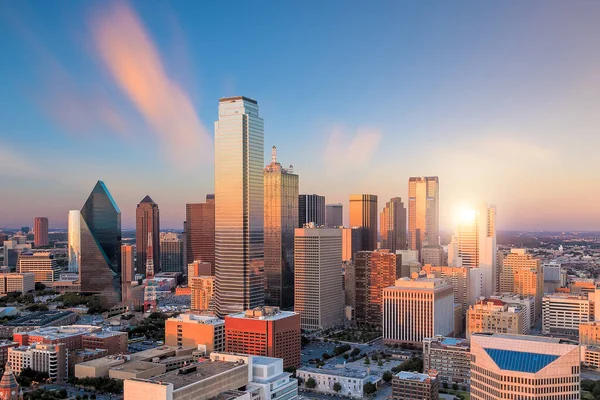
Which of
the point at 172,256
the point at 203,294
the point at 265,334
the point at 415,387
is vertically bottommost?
the point at 415,387

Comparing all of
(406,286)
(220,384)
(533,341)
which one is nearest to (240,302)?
(406,286)

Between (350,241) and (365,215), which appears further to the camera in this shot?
(365,215)

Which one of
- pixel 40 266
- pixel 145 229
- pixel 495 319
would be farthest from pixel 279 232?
pixel 145 229

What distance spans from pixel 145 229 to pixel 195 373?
8393 cm

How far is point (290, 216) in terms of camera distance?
6297cm

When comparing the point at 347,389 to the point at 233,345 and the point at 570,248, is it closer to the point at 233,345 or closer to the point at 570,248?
the point at 233,345

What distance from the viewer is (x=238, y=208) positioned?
48.4 metres

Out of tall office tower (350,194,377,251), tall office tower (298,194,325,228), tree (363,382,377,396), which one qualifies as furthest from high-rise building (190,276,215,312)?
tall office tower (350,194,377,251)

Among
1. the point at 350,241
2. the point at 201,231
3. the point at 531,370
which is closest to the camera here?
the point at 531,370

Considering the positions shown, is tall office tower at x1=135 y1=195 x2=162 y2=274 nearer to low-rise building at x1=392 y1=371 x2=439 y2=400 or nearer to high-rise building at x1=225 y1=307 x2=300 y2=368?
high-rise building at x1=225 y1=307 x2=300 y2=368

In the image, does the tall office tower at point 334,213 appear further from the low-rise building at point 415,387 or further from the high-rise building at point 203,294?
the low-rise building at point 415,387

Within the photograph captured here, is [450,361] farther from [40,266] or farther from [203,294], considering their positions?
[40,266]

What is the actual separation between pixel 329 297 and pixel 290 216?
39.2ft

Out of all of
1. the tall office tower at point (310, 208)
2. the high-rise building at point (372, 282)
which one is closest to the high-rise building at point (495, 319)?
the high-rise building at point (372, 282)
